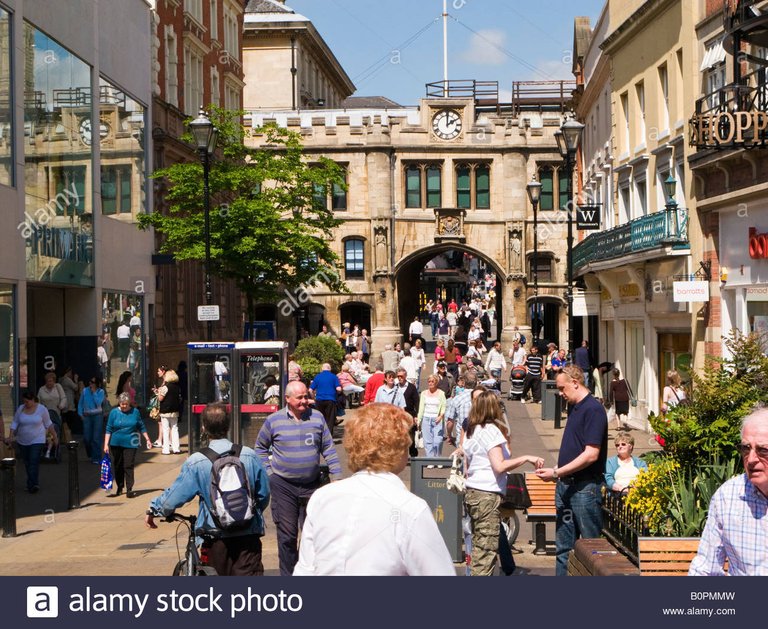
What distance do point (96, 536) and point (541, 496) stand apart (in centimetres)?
553

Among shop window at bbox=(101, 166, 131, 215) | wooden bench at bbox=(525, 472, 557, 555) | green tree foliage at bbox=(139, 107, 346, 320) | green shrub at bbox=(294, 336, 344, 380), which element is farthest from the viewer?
green tree foliage at bbox=(139, 107, 346, 320)

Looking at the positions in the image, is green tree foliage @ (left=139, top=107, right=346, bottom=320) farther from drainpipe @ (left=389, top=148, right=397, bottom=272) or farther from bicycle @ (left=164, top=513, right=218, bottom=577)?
drainpipe @ (left=389, top=148, right=397, bottom=272)

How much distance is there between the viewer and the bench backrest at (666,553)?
7.82 meters

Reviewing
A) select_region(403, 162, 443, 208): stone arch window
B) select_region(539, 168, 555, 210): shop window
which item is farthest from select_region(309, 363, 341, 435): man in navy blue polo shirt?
select_region(539, 168, 555, 210): shop window

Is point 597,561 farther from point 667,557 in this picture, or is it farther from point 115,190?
point 115,190

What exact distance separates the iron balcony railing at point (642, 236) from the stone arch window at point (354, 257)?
95.4 feet

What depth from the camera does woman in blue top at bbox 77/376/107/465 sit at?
889 inches

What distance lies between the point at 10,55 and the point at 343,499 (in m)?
20.5

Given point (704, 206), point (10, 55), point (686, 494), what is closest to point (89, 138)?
point (10, 55)

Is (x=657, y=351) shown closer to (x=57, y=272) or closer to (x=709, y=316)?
(x=709, y=316)

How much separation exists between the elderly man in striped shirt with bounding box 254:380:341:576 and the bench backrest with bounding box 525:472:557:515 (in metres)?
3.18

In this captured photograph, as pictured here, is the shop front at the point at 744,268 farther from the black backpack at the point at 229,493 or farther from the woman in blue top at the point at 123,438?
the black backpack at the point at 229,493

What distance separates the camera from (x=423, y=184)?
203 ft

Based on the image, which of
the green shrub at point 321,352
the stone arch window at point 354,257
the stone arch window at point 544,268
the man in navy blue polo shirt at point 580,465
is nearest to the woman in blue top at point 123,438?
the man in navy blue polo shirt at point 580,465
